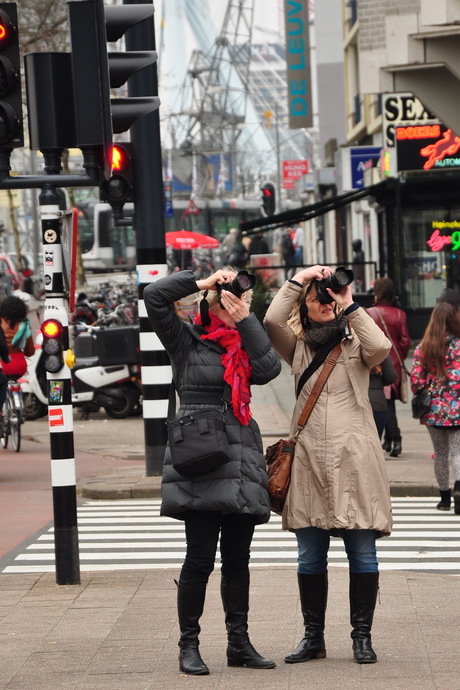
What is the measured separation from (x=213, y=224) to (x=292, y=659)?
5737 cm

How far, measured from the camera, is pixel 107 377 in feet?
60.8

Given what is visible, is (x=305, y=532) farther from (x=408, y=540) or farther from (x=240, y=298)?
(x=408, y=540)

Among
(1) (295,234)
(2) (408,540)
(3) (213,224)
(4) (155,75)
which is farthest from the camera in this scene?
(3) (213,224)

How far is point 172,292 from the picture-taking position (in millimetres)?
5660

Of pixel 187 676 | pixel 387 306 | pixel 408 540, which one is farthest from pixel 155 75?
pixel 187 676

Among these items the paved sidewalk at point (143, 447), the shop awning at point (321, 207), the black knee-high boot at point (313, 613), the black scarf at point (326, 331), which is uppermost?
the shop awning at point (321, 207)

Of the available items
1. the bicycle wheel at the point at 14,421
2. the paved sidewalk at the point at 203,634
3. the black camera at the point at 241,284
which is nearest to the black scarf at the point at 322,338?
the black camera at the point at 241,284

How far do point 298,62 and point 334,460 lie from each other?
43.0 meters

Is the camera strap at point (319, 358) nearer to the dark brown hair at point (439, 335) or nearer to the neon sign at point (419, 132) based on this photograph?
the dark brown hair at point (439, 335)

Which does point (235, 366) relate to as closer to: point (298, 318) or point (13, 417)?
point (298, 318)

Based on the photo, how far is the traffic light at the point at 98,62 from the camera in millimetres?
7020

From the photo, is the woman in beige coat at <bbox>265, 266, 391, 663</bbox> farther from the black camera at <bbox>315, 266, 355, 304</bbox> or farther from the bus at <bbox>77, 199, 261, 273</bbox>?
the bus at <bbox>77, 199, 261, 273</bbox>

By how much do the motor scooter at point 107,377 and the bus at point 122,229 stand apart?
42.8 m

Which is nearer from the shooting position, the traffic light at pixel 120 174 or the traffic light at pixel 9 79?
the traffic light at pixel 9 79
